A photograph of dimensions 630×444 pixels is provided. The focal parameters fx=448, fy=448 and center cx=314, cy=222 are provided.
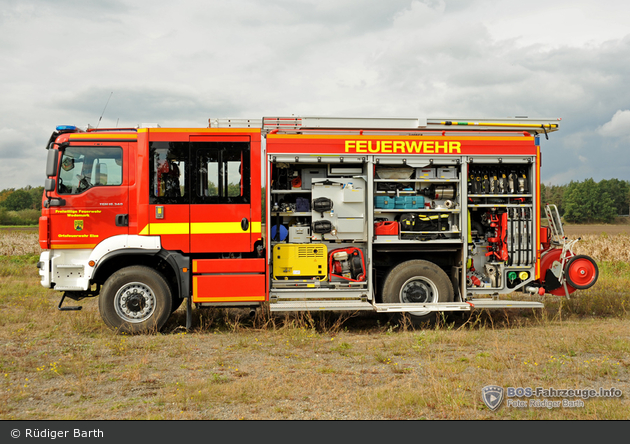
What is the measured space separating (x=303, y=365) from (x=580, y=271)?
5460 millimetres

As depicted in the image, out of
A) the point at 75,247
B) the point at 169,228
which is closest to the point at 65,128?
the point at 75,247

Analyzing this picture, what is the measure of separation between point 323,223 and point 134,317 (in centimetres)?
353

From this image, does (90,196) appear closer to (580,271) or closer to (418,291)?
(418,291)

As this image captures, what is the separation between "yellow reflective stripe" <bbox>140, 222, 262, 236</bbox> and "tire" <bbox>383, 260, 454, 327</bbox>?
2.50 m

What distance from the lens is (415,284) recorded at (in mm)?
7988

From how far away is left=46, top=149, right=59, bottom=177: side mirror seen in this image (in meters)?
7.25

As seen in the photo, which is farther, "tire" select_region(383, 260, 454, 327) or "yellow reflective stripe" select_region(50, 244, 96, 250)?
"tire" select_region(383, 260, 454, 327)

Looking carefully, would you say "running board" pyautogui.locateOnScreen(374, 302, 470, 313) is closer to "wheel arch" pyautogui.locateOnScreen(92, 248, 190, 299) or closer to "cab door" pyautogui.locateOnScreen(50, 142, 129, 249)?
"wheel arch" pyautogui.locateOnScreen(92, 248, 190, 299)

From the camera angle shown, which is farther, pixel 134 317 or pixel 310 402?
pixel 134 317

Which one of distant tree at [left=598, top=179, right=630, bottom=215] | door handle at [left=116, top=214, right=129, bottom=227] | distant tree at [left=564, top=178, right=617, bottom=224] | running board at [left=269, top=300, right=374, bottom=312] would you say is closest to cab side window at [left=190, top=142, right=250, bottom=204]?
door handle at [left=116, top=214, right=129, bottom=227]

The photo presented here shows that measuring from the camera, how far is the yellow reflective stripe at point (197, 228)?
743 centimetres

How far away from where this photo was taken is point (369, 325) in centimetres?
850

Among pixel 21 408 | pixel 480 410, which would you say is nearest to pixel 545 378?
pixel 480 410

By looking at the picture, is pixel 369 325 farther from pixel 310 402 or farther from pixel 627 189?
pixel 627 189
